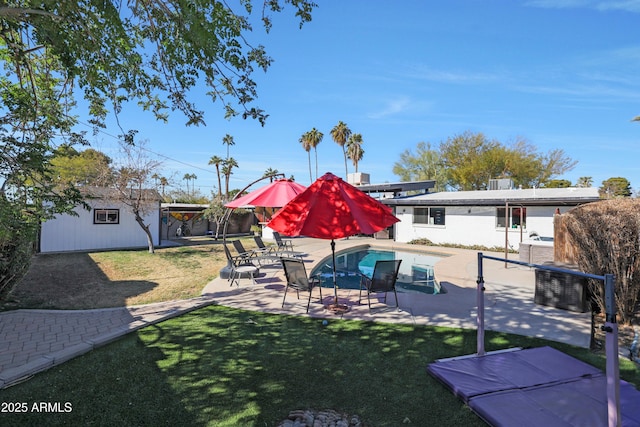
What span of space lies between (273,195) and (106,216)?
13.6 meters

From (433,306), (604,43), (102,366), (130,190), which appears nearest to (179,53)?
(102,366)

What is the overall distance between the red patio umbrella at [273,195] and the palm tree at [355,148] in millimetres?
35287

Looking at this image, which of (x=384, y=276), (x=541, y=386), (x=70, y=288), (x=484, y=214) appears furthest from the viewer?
(x=484, y=214)

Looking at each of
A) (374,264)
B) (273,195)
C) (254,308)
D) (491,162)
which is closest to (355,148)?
(491,162)

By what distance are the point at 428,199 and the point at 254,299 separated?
15.7 m

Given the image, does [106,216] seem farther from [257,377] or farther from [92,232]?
[257,377]

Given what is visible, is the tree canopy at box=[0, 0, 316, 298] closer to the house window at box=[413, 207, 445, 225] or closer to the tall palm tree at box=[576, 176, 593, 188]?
the house window at box=[413, 207, 445, 225]

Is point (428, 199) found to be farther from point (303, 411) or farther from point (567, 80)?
point (303, 411)

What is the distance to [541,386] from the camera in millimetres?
3350

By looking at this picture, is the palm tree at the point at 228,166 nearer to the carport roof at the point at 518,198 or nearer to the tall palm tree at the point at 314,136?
the tall palm tree at the point at 314,136

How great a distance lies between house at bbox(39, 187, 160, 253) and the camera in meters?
14.9

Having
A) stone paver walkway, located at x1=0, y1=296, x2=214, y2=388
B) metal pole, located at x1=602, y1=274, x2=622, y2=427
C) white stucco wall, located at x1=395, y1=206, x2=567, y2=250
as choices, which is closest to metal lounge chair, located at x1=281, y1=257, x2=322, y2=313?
stone paver walkway, located at x1=0, y1=296, x2=214, y2=388

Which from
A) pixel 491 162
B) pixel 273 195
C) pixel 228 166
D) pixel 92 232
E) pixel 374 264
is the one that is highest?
pixel 228 166

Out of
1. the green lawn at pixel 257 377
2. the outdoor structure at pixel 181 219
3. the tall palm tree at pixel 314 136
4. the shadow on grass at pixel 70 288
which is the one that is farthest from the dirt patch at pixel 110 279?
the tall palm tree at pixel 314 136
